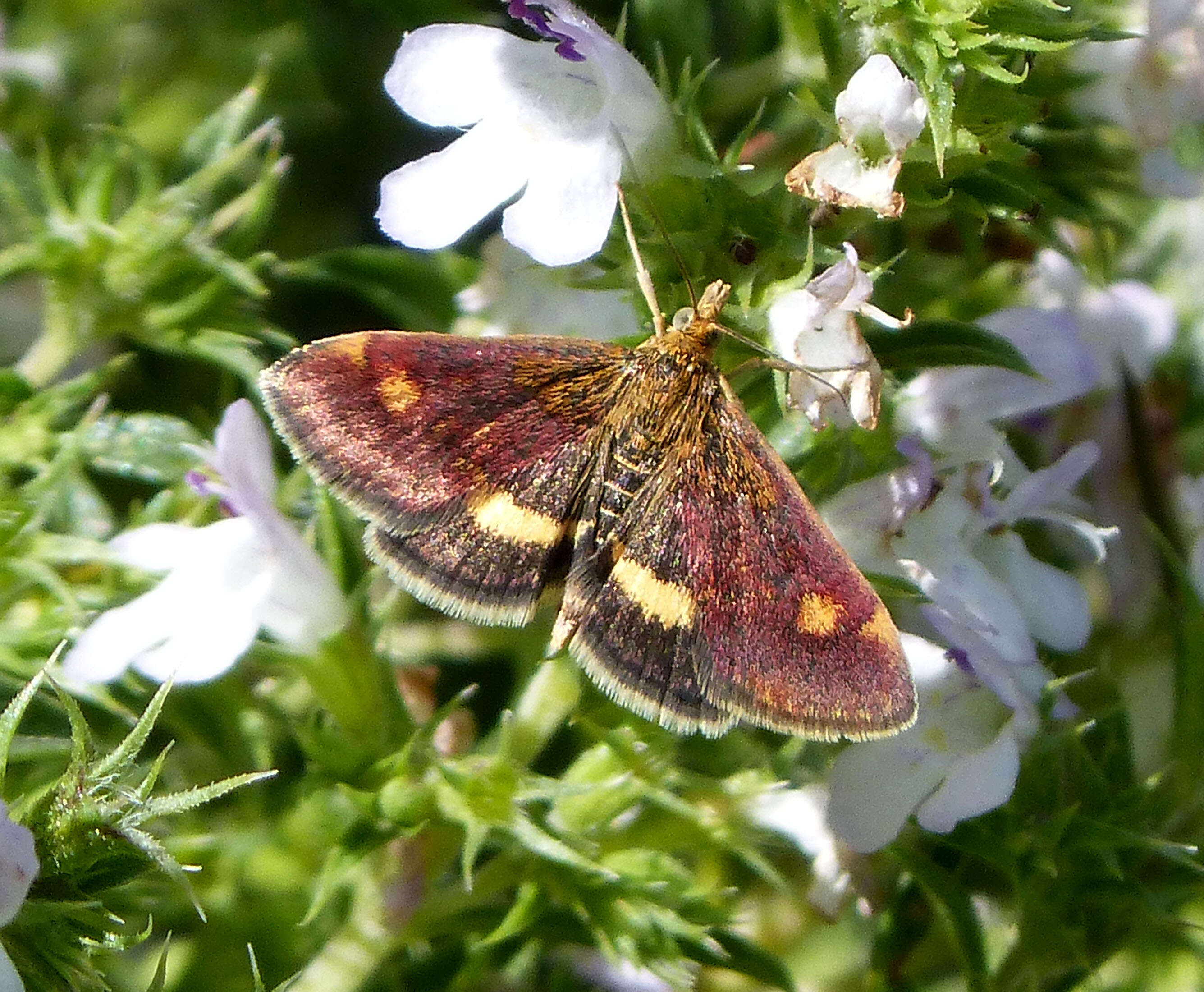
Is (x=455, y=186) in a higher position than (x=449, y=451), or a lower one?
higher

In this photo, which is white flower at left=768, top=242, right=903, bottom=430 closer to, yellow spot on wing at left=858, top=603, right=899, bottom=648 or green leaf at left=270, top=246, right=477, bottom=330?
yellow spot on wing at left=858, top=603, right=899, bottom=648

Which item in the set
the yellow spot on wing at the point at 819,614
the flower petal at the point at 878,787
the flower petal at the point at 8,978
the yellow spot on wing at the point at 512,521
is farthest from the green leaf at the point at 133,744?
the flower petal at the point at 878,787

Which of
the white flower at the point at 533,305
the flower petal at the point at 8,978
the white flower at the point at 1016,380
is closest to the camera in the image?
the flower petal at the point at 8,978

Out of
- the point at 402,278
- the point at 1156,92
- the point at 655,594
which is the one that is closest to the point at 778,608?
the point at 655,594

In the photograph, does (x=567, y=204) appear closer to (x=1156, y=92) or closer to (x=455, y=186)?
(x=455, y=186)

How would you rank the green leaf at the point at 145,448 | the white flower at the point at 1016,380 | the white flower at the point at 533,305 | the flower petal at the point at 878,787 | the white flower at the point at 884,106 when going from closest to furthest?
the white flower at the point at 884,106 → the flower petal at the point at 878,787 → the white flower at the point at 1016,380 → the green leaf at the point at 145,448 → the white flower at the point at 533,305

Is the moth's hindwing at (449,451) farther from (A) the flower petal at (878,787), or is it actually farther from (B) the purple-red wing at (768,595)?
(A) the flower petal at (878,787)
